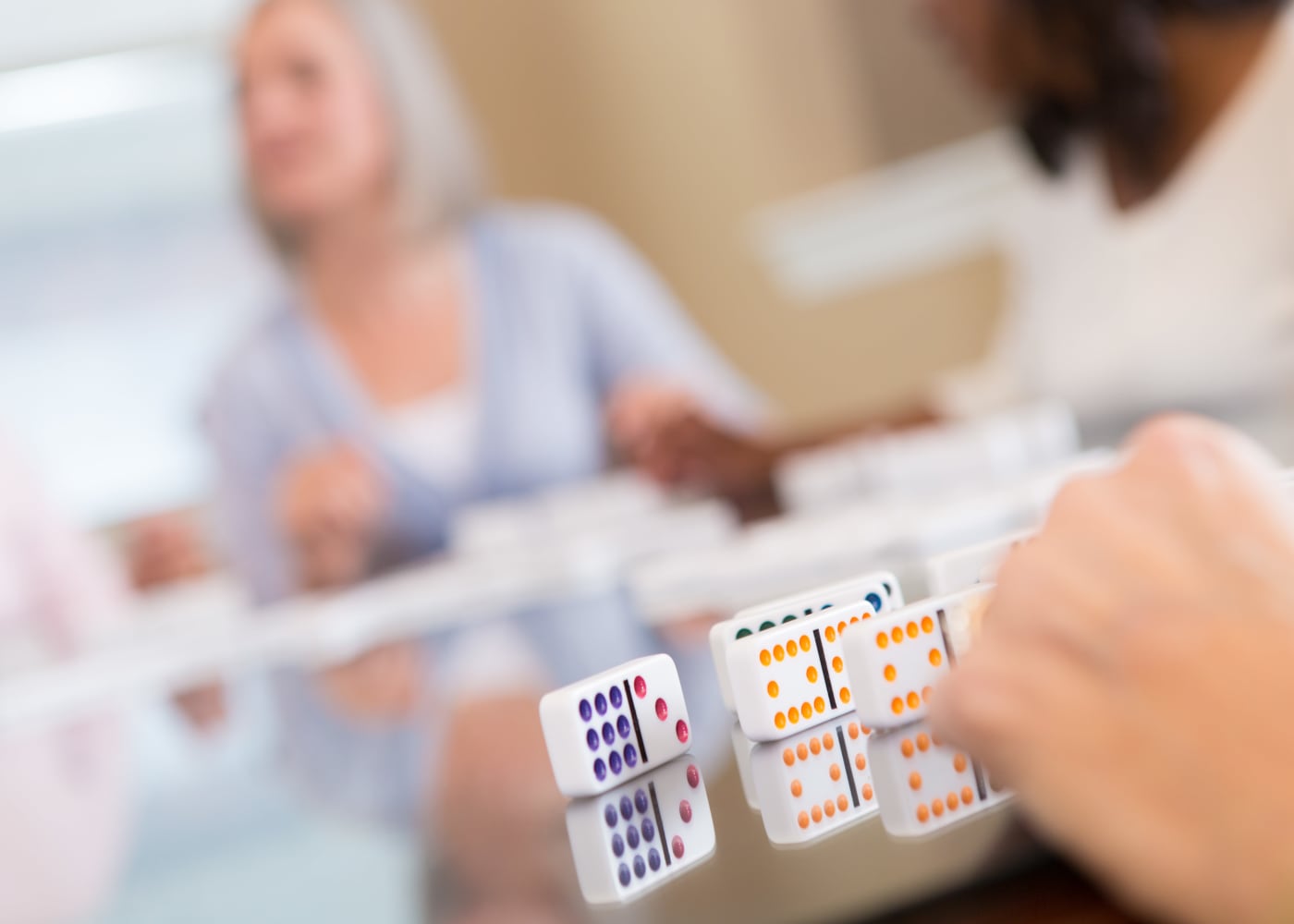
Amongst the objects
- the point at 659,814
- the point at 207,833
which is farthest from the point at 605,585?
the point at 659,814

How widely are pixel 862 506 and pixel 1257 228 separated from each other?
57cm

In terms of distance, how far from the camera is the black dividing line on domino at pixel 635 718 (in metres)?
0.37

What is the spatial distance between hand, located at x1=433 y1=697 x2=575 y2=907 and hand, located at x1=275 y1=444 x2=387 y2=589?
68.7 inches

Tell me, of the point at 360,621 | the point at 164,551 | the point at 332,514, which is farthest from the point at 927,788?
the point at 164,551

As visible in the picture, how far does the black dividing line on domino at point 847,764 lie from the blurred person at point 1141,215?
0.81m

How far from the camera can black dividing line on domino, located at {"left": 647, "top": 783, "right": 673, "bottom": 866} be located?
1.06 feet

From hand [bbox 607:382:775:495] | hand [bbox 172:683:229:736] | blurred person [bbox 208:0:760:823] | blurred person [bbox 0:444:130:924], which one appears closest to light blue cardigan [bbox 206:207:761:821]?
blurred person [bbox 208:0:760:823]

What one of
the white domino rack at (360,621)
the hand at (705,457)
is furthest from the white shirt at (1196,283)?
the white domino rack at (360,621)

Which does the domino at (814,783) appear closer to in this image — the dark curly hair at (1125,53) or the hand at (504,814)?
the hand at (504,814)

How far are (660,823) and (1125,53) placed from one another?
132 cm

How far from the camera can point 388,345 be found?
237 cm

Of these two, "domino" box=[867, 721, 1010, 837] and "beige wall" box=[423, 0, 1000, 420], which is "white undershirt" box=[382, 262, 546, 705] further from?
"domino" box=[867, 721, 1010, 837]

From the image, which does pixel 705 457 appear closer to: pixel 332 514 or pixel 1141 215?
pixel 1141 215

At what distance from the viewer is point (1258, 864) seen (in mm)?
233
